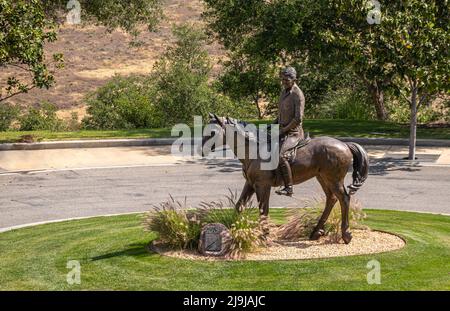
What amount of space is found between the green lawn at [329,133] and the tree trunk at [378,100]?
3713 millimetres

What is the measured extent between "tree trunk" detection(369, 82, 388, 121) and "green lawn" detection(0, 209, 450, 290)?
73.7 ft

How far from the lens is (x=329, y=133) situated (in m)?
32.2

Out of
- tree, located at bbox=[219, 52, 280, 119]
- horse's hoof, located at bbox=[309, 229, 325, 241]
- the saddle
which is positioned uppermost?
tree, located at bbox=[219, 52, 280, 119]

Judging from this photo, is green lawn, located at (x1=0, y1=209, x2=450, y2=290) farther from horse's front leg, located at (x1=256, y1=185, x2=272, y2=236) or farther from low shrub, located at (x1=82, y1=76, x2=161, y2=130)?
low shrub, located at (x1=82, y1=76, x2=161, y2=130)

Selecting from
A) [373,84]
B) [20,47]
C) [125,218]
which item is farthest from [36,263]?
[373,84]

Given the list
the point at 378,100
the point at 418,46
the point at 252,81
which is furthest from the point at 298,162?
the point at 378,100

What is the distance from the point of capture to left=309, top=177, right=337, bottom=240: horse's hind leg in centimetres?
1507

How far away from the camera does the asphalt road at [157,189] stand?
67.5 feet

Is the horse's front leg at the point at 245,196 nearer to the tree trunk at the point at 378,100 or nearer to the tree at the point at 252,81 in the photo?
the tree trunk at the point at 378,100

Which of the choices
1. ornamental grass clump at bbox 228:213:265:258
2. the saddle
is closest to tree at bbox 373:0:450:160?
the saddle

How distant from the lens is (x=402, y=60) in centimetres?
2612

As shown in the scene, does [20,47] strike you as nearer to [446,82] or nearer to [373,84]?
[446,82]

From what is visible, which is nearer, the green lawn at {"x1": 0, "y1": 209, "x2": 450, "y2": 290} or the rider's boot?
the green lawn at {"x1": 0, "y1": 209, "x2": 450, "y2": 290}

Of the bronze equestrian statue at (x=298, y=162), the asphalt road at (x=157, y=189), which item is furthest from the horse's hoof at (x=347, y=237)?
the asphalt road at (x=157, y=189)
